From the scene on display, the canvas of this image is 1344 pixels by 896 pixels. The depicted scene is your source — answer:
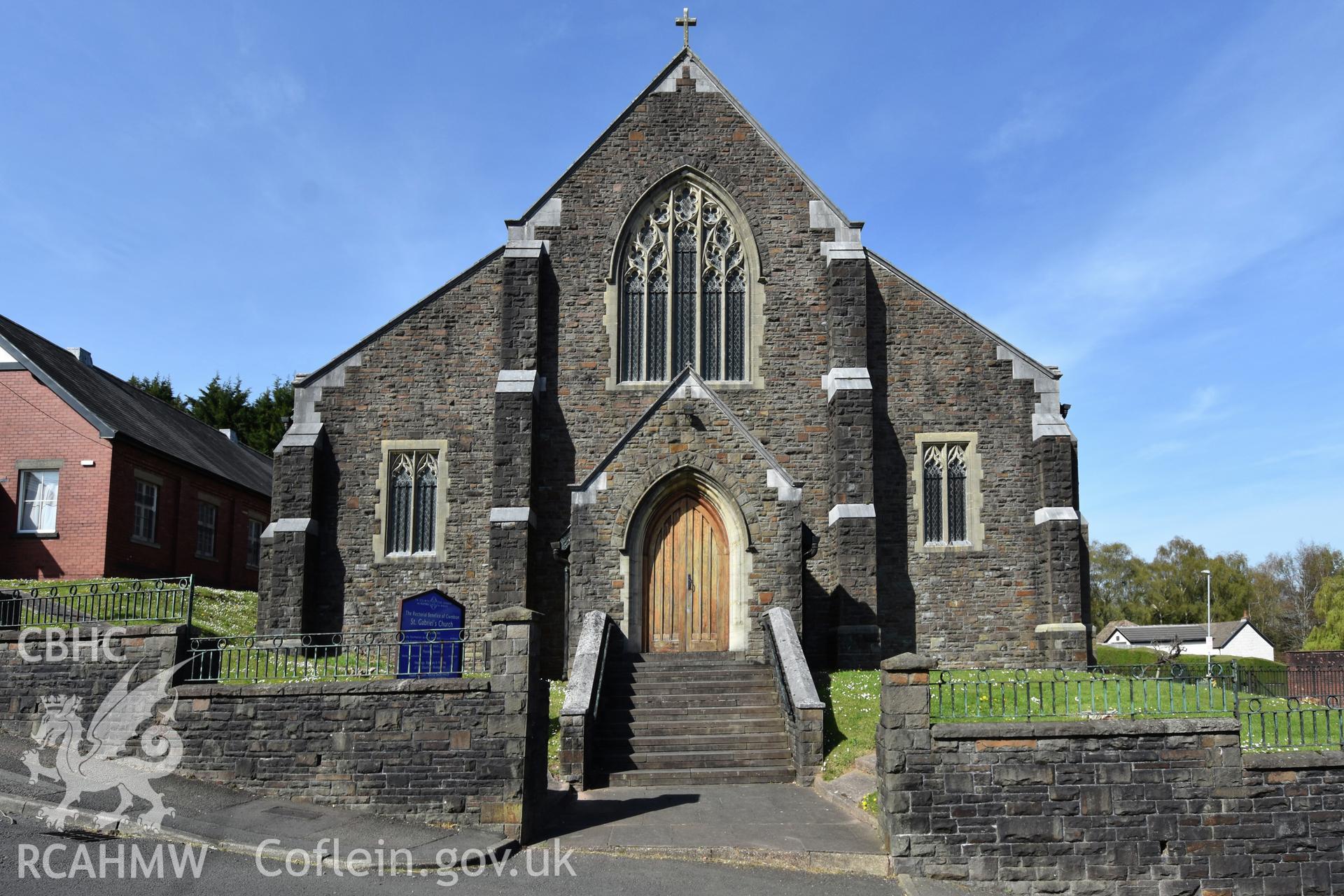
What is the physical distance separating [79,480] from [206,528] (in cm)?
529

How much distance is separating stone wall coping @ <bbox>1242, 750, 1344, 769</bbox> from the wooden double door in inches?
335

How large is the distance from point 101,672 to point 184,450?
16095mm

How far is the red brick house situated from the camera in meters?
22.3

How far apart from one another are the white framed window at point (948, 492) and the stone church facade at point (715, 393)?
48mm

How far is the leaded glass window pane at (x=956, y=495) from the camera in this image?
66.6 ft

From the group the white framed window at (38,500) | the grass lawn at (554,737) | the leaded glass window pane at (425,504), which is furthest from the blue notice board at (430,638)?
the white framed window at (38,500)

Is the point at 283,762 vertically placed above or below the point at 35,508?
below

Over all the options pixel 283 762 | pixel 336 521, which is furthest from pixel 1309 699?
pixel 336 521

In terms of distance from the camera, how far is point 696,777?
1325 centimetres

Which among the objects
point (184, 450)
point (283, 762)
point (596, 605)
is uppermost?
point (184, 450)

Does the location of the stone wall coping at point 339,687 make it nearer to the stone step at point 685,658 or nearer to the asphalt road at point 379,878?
the asphalt road at point 379,878

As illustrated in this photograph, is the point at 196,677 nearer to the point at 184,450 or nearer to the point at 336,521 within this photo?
the point at 336,521

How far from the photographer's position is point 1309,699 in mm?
11930

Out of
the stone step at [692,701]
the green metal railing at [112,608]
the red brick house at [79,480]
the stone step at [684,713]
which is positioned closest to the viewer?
the green metal railing at [112,608]
